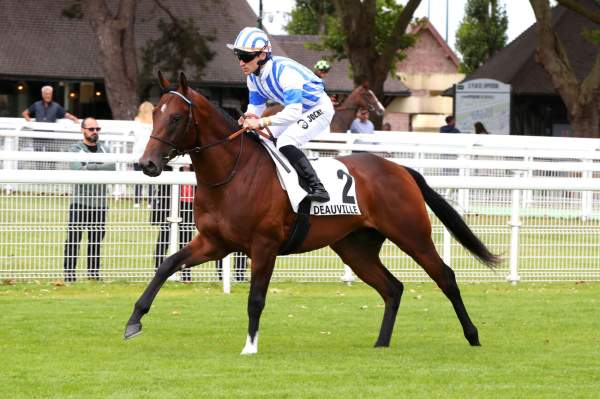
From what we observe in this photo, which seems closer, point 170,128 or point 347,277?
point 170,128

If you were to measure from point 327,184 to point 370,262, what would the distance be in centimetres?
77

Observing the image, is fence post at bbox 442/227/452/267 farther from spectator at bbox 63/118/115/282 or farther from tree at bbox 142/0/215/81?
tree at bbox 142/0/215/81

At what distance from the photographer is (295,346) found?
9430 mm

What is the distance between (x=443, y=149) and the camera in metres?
19.5

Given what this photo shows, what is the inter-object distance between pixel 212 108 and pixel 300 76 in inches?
23.7

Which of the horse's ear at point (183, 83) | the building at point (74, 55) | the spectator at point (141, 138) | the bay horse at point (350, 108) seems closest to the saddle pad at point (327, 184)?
the horse's ear at point (183, 83)

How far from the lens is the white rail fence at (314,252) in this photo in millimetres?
12609

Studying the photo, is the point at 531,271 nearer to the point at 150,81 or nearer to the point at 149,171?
the point at 149,171

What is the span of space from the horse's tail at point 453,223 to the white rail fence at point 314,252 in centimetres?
122

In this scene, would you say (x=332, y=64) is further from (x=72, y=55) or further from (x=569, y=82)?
(x=569, y=82)

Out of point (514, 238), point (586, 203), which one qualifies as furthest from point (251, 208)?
point (586, 203)

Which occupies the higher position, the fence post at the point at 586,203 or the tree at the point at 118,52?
the tree at the point at 118,52

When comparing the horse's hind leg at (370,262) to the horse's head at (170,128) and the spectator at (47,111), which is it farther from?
the spectator at (47,111)

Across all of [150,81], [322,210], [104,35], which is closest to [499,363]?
[322,210]
